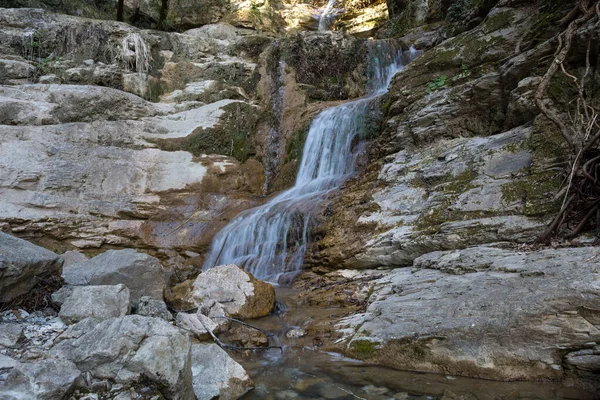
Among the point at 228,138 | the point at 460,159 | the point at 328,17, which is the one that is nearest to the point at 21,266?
the point at 460,159

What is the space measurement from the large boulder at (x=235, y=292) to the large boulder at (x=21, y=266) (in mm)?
1838

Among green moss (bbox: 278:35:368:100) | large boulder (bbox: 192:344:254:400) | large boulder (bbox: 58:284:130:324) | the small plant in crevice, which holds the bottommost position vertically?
large boulder (bbox: 192:344:254:400)

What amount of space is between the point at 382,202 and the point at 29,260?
4.87 meters

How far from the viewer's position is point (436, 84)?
776cm

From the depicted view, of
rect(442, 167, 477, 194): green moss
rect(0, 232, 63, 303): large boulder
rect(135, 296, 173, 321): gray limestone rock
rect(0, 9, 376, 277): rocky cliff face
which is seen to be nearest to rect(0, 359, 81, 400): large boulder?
rect(0, 232, 63, 303): large boulder

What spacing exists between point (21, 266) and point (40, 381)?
2.03 meters

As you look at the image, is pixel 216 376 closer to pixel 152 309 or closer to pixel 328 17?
pixel 152 309

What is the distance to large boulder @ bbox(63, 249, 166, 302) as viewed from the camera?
4.72 meters

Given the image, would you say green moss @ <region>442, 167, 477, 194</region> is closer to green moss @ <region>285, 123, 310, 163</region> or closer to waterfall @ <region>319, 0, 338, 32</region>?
green moss @ <region>285, 123, 310, 163</region>

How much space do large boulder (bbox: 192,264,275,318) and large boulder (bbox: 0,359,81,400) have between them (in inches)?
115

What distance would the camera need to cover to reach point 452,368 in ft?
10.6

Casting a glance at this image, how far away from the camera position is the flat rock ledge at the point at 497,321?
9.61 feet

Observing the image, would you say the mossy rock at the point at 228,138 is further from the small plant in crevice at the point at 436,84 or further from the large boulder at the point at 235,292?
the large boulder at the point at 235,292

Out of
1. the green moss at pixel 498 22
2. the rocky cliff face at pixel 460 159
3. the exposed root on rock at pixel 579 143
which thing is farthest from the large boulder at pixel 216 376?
the green moss at pixel 498 22
